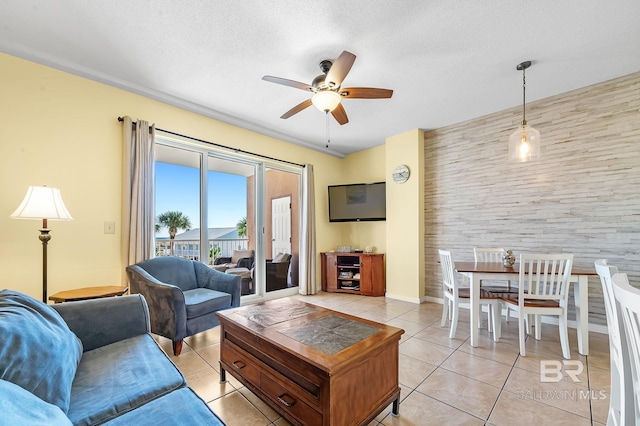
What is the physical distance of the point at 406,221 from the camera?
4336 millimetres

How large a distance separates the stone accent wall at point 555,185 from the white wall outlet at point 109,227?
422 centimetres

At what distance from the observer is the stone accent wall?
9.21 feet

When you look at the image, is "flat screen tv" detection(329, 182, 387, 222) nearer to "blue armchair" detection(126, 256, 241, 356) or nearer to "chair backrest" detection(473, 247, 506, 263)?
"chair backrest" detection(473, 247, 506, 263)

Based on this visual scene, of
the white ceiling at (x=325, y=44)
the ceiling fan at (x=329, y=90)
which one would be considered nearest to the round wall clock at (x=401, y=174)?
the white ceiling at (x=325, y=44)

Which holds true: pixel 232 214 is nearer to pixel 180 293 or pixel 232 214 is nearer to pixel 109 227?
pixel 109 227

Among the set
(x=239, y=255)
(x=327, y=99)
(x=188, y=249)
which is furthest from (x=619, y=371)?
(x=239, y=255)

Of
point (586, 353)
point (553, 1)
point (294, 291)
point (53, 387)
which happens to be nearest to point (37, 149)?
point (53, 387)

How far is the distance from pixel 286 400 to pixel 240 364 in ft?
1.57

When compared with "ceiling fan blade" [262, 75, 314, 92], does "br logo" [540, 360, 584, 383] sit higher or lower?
lower

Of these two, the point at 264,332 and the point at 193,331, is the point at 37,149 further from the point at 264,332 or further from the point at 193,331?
the point at 264,332

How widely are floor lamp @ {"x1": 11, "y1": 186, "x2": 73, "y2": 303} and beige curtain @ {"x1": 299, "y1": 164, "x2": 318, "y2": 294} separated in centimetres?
319

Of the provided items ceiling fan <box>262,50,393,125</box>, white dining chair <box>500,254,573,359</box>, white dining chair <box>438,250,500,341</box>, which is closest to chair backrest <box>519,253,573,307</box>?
white dining chair <box>500,254,573,359</box>

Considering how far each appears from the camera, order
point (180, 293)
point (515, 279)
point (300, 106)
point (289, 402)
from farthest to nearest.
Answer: point (300, 106) < point (515, 279) < point (180, 293) < point (289, 402)

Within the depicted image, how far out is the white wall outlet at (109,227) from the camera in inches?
108
